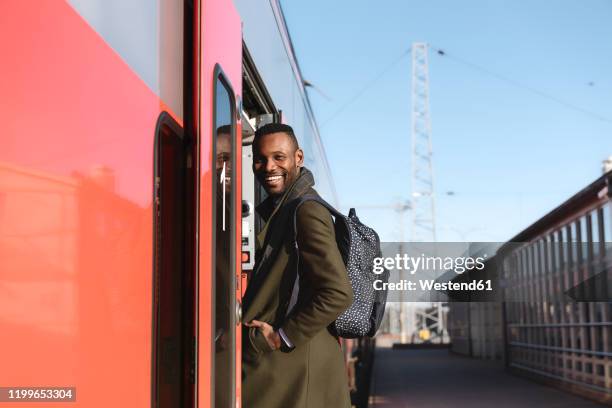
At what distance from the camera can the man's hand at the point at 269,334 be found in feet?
9.09

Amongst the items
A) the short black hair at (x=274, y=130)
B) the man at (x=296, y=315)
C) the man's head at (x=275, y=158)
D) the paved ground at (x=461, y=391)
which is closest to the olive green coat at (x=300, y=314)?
the man at (x=296, y=315)

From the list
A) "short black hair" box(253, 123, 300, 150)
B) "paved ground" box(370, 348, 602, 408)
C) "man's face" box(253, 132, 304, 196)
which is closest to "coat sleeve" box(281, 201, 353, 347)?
"man's face" box(253, 132, 304, 196)

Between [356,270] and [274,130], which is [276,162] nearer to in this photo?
[274,130]

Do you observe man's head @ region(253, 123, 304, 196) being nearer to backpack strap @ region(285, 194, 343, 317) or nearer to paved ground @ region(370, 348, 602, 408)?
backpack strap @ region(285, 194, 343, 317)

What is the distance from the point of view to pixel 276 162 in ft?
9.77

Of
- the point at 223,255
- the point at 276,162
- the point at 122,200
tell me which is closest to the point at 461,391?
the point at 276,162

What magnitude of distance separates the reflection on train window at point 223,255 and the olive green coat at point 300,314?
0.16m

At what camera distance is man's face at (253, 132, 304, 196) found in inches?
117

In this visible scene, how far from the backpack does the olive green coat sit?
3 cm

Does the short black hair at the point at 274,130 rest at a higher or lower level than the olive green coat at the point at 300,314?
higher

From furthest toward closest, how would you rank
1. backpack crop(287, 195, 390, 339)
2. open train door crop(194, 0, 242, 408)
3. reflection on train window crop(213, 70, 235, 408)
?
1. backpack crop(287, 195, 390, 339)
2. reflection on train window crop(213, 70, 235, 408)
3. open train door crop(194, 0, 242, 408)

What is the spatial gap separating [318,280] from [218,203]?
1.29 ft

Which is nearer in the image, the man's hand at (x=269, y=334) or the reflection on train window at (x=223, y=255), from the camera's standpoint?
the reflection on train window at (x=223, y=255)

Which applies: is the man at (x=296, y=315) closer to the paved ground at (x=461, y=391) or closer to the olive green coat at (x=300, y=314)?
the olive green coat at (x=300, y=314)
